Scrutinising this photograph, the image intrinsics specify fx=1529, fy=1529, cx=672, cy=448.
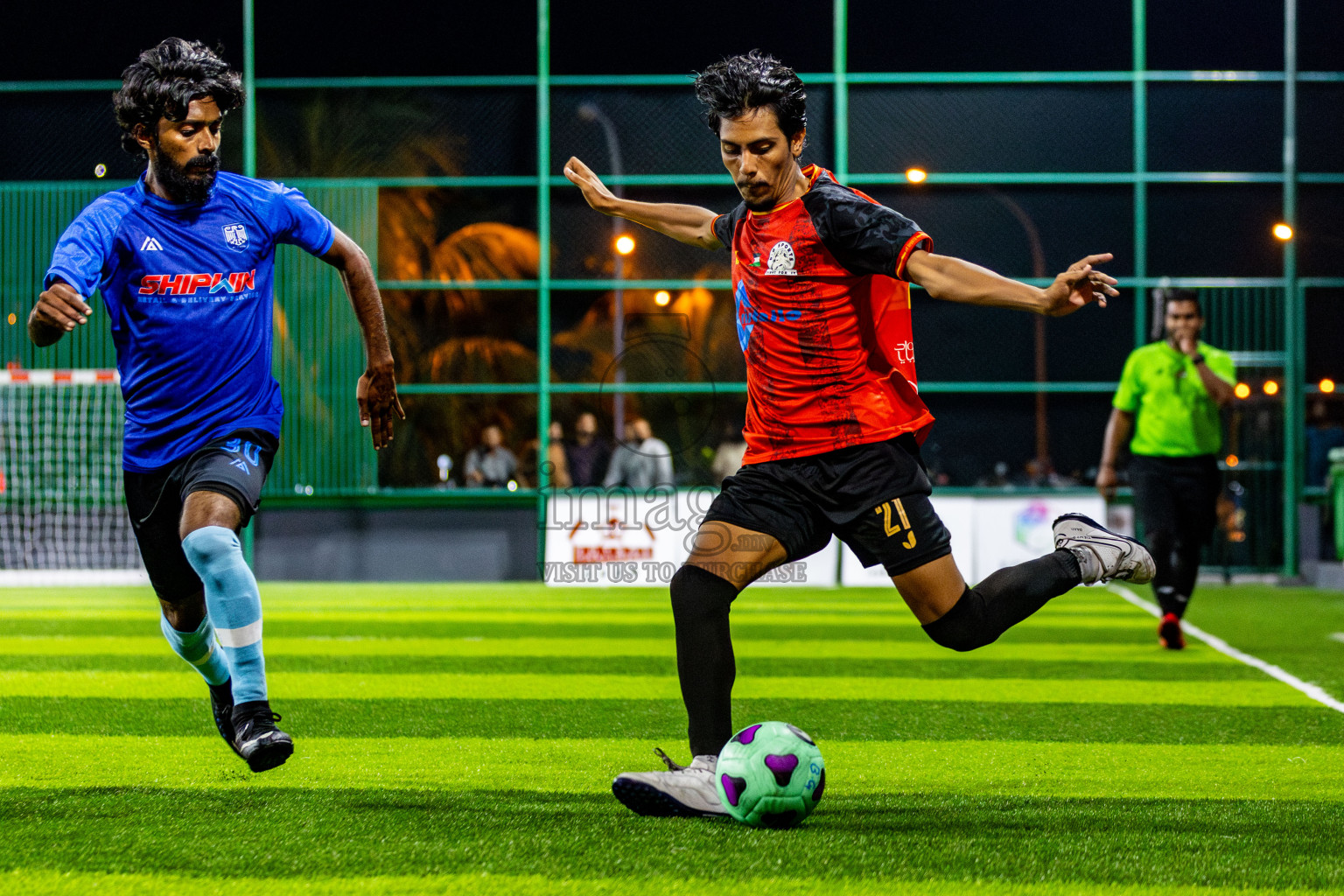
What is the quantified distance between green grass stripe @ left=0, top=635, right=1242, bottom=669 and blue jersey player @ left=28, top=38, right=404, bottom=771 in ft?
15.1

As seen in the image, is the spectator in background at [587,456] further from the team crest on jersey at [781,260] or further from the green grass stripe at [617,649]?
the team crest on jersey at [781,260]

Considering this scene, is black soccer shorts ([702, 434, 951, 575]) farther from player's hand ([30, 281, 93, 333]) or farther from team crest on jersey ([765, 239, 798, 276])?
player's hand ([30, 281, 93, 333])

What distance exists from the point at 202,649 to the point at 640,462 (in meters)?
12.9

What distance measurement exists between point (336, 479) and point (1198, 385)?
11700mm

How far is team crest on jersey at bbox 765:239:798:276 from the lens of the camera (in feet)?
14.1

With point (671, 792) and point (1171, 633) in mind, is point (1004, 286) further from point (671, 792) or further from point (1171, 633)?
point (1171, 633)

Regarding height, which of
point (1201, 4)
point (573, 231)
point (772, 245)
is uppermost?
point (1201, 4)

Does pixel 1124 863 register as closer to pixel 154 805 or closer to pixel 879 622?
pixel 154 805

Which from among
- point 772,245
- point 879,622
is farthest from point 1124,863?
point 879,622

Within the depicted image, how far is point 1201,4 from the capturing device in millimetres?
20094

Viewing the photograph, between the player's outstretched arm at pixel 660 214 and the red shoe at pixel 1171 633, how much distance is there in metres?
5.74

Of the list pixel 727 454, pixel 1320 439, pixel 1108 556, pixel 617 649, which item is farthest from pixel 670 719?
pixel 1320 439

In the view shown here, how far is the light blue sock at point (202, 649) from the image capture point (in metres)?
5.01

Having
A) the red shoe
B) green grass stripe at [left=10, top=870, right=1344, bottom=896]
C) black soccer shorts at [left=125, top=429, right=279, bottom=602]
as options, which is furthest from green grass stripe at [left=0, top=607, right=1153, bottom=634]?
green grass stripe at [left=10, top=870, right=1344, bottom=896]
